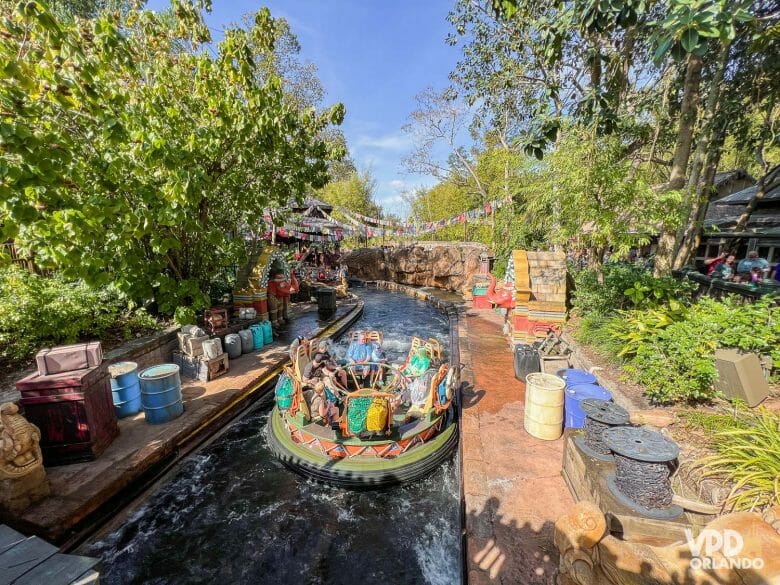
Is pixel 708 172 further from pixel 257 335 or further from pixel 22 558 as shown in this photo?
pixel 22 558

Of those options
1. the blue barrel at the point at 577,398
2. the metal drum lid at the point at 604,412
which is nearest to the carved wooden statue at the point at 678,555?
the metal drum lid at the point at 604,412

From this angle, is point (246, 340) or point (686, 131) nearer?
point (686, 131)

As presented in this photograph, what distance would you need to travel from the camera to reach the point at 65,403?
15.2 ft

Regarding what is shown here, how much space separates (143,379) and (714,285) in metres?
11.1

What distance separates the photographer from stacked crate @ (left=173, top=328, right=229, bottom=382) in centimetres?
752

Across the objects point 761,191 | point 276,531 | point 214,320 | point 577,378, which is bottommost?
point 276,531

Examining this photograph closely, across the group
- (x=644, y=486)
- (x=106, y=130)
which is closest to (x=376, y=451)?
(x=644, y=486)

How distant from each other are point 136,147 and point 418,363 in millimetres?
6403

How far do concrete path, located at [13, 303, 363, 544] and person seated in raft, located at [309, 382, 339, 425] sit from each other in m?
2.34

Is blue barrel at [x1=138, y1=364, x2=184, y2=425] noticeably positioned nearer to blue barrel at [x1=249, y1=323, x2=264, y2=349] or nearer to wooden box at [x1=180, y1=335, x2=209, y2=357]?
wooden box at [x1=180, y1=335, x2=209, y2=357]

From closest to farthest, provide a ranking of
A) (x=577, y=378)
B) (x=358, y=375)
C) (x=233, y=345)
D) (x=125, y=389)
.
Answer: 1. (x=577, y=378)
2. (x=125, y=389)
3. (x=358, y=375)
4. (x=233, y=345)

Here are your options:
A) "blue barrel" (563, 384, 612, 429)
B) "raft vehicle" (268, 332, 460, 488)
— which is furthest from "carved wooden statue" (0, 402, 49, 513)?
"blue barrel" (563, 384, 612, 429)

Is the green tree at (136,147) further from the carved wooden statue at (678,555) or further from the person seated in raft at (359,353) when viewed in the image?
the carved wooden statue at (678,555)

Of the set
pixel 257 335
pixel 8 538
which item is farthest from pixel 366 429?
pixel 257 335
